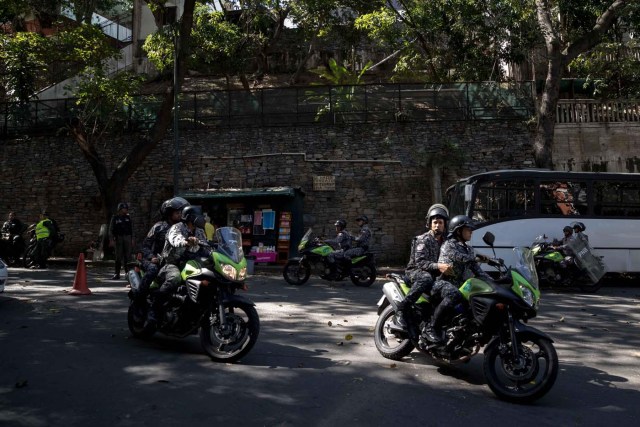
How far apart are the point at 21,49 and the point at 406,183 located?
520 inches

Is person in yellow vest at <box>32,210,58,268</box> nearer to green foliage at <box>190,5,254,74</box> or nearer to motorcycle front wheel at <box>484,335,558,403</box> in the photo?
green foliage at <box>190,5,254,74</box>

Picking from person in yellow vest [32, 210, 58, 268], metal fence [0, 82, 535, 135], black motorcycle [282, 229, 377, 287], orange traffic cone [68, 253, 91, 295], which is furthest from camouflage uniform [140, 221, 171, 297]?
metal fence [0, 82, 535, 135]

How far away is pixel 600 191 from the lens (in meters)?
14.6

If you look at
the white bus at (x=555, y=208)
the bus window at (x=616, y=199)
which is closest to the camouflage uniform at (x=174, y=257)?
the white bus at (x=555, y=208)

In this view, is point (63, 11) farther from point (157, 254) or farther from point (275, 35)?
point (157, 254)

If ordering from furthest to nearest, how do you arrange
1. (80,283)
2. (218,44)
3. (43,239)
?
(218,44), (43,239), (80,283)

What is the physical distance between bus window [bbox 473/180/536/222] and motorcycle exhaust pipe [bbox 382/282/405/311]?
27.7ft

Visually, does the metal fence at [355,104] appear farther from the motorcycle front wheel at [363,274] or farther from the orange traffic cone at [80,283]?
the orange traffic cone at [80,283]

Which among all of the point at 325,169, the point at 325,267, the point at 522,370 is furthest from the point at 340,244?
the point at 522,370

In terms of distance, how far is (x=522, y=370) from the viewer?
4.74m

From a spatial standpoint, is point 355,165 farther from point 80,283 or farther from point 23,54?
point 80,283

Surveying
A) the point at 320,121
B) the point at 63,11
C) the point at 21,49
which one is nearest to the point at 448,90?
the point at 320,121

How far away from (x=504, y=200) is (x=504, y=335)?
982cm

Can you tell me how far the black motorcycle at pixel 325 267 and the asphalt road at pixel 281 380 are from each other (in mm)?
4518
